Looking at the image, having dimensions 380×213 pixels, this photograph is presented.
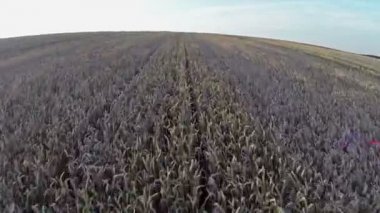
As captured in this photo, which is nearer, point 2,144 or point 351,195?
point 351,195

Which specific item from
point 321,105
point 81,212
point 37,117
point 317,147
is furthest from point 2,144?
point 321,105

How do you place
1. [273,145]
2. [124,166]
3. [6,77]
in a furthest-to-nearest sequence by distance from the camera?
[6,77] < [273,145] < [124,166]

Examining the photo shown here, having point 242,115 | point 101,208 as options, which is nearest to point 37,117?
point 242,115

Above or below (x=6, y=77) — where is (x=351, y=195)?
above

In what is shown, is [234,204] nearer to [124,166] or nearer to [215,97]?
[124,166]

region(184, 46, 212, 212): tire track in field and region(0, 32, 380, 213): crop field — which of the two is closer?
region(0, 32, 380, 213): crop field

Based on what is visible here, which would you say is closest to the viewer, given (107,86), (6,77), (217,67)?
(107,86)

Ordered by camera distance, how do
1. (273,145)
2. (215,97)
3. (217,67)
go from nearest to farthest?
(273,145)
(215,97)
(217,67)

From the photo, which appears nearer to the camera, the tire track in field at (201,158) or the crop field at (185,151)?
the crop field at (185,151)

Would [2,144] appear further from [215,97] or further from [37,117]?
[215,97]
